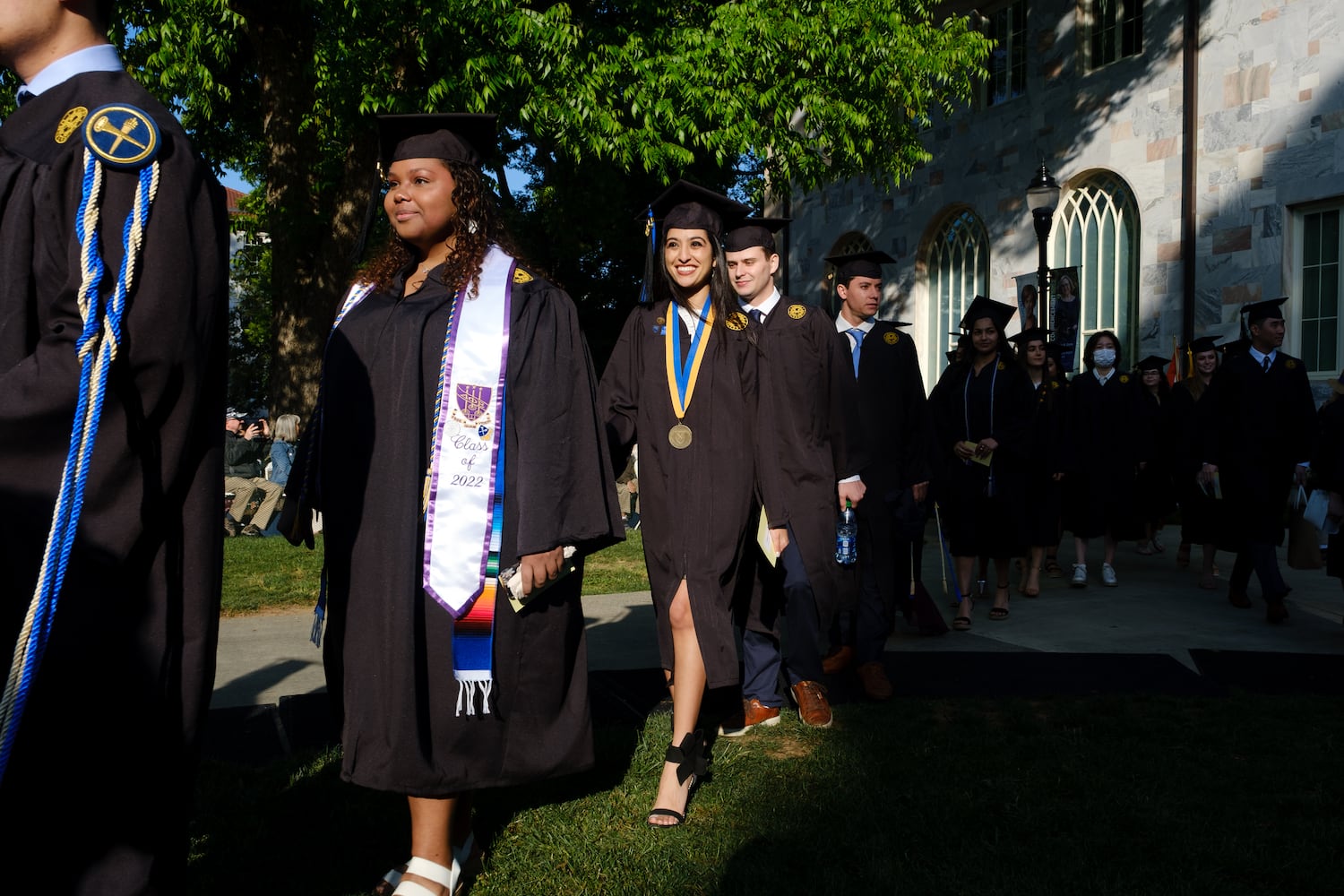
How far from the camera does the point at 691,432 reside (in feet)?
13.6

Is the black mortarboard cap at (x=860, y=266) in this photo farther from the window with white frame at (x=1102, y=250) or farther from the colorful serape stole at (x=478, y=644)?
the window with white frame at (x=1102, y=250)

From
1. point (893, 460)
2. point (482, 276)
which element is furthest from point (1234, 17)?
point (482, 276)

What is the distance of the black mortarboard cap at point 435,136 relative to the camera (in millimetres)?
3258

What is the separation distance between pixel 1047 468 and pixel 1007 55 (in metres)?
11.2

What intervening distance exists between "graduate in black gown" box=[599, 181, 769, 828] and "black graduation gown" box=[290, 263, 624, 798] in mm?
838

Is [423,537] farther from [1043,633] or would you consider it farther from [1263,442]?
[1263,442]

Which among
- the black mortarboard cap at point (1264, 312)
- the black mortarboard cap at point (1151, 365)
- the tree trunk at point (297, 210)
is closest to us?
the black mortarboard cap at point (1264, 312)

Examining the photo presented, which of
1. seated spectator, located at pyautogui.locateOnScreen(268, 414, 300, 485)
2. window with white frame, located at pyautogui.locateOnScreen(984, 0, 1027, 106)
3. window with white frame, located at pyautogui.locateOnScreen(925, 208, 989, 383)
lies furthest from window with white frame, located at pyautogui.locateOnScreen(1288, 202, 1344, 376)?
seated spectator, located at pyautogui.locateOnScreen(268, 414, 300, 485)

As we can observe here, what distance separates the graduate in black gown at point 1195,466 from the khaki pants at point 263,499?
8.88 meters

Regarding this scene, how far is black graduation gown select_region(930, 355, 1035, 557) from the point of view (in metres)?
7.64

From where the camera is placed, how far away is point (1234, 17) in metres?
14.1

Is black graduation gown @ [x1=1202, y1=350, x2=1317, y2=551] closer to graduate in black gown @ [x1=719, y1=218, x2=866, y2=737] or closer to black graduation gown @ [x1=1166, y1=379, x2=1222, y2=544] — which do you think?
black graduation gown @ [x1=1166, y1=379, x2=1222, y2=544]

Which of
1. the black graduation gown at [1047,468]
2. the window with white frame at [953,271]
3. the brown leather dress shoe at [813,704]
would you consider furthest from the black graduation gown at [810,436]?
the window with white frame at [953,271]

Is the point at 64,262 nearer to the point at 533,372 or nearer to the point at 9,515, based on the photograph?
the point at 9,515
